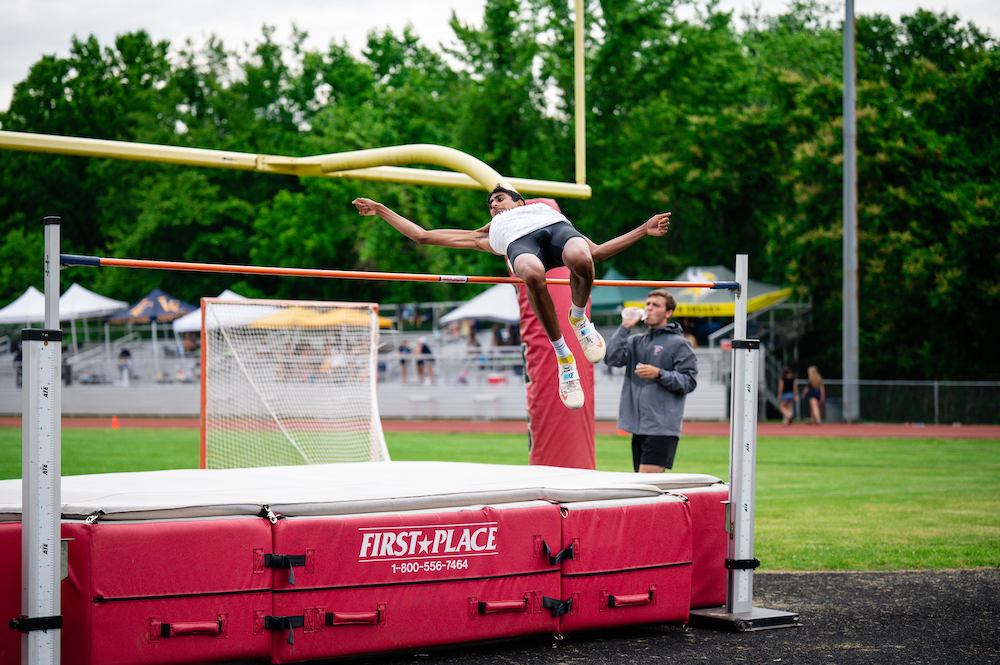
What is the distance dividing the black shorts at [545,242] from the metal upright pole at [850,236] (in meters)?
17.9

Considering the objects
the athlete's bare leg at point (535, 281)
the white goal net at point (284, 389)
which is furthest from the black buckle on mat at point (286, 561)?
the white goal net at point (284, 389)

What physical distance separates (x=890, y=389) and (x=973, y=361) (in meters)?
4.03

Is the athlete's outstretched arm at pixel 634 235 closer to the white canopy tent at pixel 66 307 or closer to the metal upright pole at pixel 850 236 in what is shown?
the metal upright pole at pixel 850 236

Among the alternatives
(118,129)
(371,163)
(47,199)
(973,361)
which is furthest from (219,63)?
(371,163)

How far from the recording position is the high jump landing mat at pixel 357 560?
4098mm

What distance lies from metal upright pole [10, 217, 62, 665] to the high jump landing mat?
0.16 m

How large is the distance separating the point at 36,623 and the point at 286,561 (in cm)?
98

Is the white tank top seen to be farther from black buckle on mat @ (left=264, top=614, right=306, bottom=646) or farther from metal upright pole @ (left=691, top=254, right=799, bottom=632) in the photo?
black buckle on mat @ (left=264, top=614, right=306, bottom=646)

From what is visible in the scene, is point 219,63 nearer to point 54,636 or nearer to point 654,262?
point 654,262

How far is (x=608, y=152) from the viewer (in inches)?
1286

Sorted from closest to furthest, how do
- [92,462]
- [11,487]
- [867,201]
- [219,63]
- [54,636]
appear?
[54,636] < [11,487] < [92,462] < [867,201] < [219,63]

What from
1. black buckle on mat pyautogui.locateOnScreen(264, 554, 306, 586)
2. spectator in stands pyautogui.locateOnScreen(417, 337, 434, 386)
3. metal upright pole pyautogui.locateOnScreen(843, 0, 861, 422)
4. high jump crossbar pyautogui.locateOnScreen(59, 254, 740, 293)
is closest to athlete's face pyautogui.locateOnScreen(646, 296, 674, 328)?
high jump crossbar pyautogui.locateOnScreen(59, 254, 740, 293)

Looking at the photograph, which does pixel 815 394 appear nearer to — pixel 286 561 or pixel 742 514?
pixel 742 514

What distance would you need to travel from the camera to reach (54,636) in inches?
153
